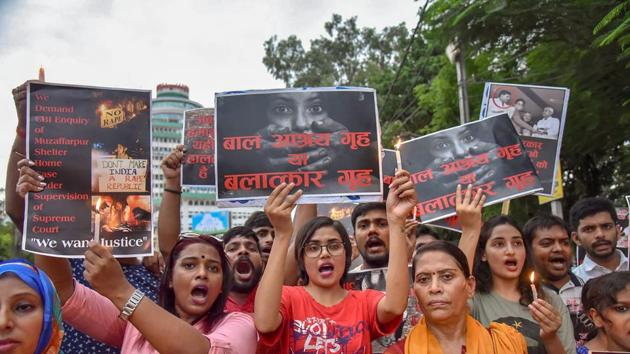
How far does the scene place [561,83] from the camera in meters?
7.14

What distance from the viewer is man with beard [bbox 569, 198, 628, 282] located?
475cm

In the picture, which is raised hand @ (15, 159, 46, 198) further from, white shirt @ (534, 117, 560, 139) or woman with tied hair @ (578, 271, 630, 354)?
white shirt @ (534, 117, 560, 139)

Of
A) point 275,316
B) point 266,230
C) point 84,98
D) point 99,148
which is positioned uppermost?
point 84,98

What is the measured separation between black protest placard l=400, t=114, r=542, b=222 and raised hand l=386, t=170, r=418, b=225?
1227 millimetres

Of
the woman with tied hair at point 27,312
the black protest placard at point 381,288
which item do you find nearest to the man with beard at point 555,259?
the black protest placard at point 381,288

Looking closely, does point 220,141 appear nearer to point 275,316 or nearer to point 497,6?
point 275,316

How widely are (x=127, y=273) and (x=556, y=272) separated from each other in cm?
291

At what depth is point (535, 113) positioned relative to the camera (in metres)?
5.29

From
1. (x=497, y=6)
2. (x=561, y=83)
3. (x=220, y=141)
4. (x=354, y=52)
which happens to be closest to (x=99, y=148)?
(x=220, y=141)

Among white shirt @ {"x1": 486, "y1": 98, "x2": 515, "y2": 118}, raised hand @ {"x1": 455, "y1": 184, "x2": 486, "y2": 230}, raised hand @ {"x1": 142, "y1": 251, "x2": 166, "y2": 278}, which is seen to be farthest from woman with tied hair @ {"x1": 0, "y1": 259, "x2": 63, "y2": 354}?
white shirt @ {"x1": 486, "y1": 98, "x2": 515, "y2": 118}

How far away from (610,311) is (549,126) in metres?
2.37

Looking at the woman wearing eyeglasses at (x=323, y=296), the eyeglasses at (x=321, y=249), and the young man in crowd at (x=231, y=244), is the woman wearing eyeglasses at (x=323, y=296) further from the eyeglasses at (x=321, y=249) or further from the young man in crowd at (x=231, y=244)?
the young man in crowd at (x=231, y=244)

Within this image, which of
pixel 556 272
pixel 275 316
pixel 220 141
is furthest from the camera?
pixel 556 272

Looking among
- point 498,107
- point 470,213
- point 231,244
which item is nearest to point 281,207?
point 231,244
